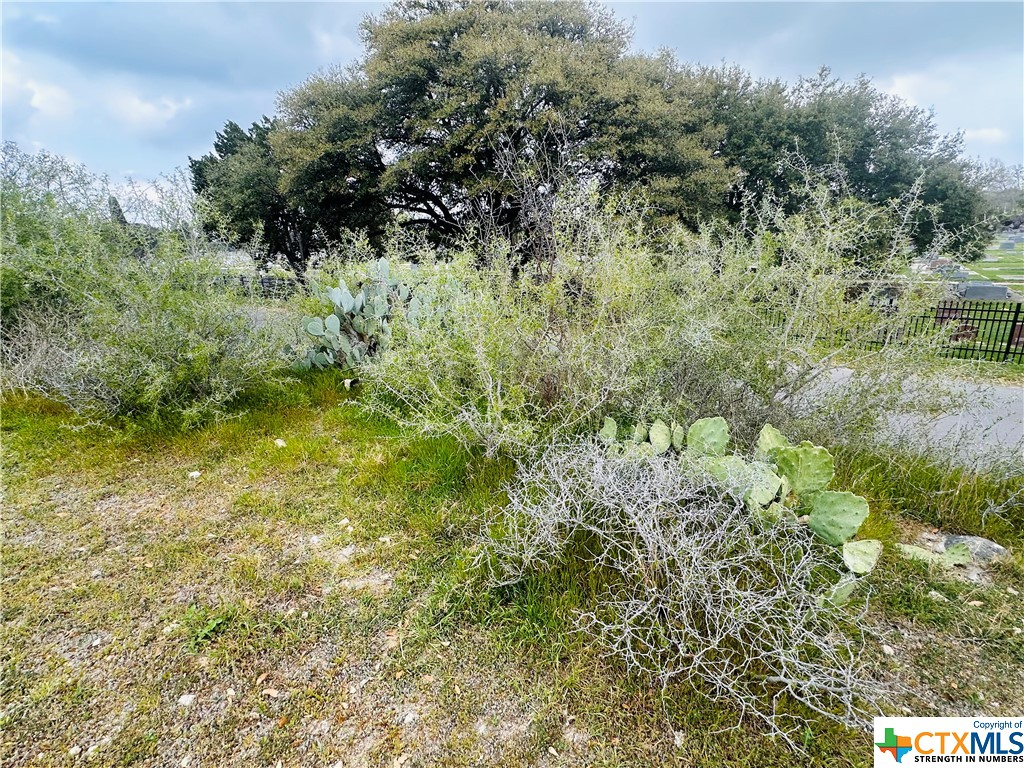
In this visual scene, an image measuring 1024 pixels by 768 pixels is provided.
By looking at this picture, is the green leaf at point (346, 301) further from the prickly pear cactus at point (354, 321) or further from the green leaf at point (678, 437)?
the green leaf at point (678, 437)

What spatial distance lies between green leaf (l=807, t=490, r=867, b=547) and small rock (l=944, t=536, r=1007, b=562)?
1038mm

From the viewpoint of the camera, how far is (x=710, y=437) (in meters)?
2.04

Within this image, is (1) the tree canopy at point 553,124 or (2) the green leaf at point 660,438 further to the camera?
(1) the tree canopy at point 553,124

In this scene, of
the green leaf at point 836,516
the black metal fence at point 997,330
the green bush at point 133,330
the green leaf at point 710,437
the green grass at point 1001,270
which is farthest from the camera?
the green grass at point 1001,270

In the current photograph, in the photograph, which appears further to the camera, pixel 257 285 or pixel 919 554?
pixel 257 285

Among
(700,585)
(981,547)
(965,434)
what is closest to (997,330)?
(965,434)

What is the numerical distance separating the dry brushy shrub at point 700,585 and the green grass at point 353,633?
9 centimetres

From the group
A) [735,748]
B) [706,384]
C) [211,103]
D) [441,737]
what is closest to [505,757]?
[441,737]

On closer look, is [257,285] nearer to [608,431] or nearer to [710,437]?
[608,431]

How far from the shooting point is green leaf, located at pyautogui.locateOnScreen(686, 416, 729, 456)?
2016mm

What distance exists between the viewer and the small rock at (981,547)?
2.15 m

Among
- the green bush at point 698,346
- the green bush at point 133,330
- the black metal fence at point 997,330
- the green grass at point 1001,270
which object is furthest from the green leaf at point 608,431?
the green grass at point 1001,270

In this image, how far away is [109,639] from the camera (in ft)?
5.59

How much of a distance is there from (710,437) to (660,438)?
228 mm
